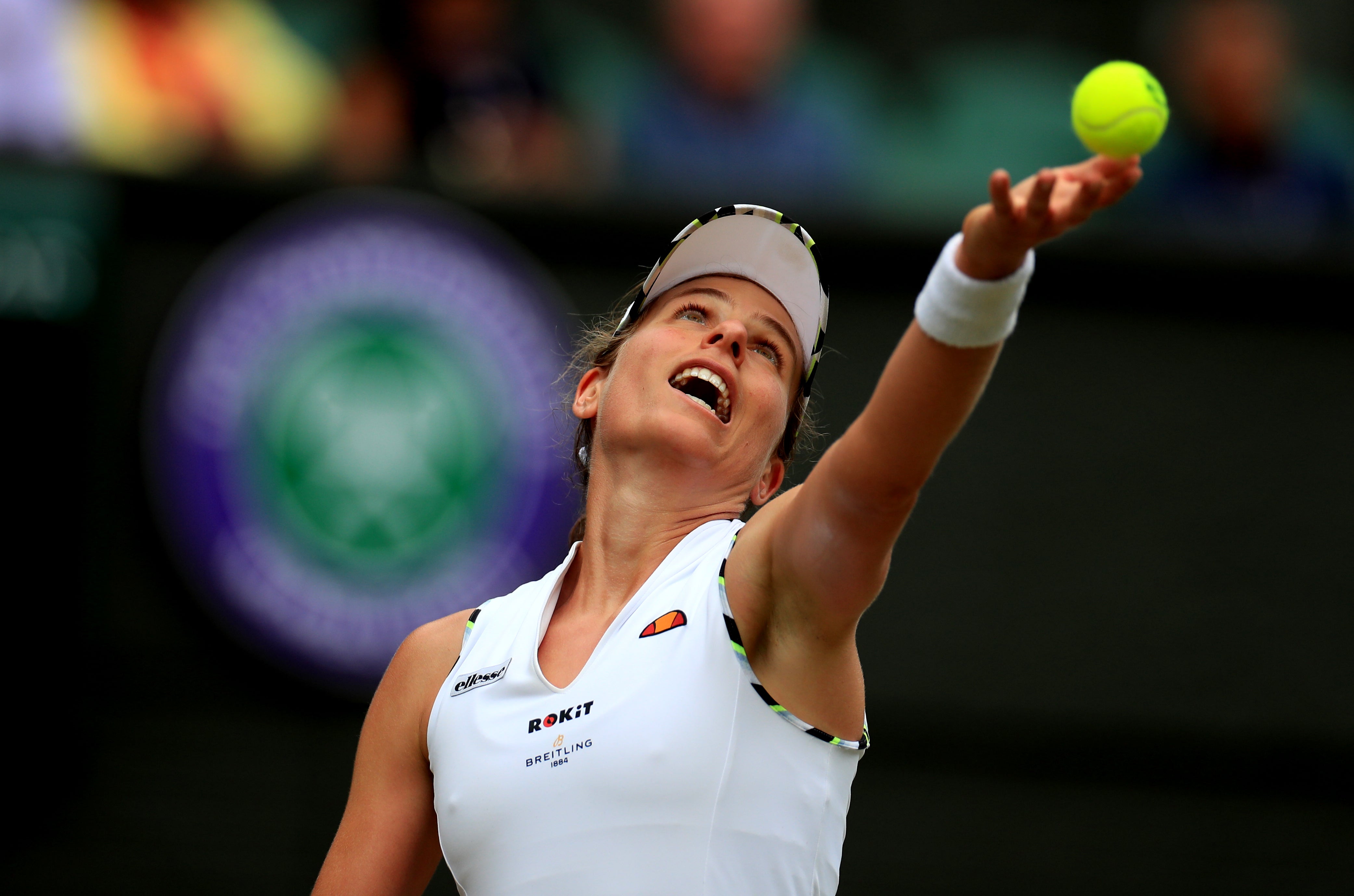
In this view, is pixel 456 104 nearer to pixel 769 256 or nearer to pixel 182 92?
pixel 182 92

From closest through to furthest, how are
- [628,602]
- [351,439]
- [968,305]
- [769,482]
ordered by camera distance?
[968,305]
[628,602]
[769,482]
[351,439]

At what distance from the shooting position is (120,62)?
5.52 m

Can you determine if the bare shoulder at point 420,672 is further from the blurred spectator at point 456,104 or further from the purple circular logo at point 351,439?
the blurred spectator at point 456,104

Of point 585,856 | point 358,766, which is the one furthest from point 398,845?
point 585,856

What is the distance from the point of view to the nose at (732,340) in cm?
246

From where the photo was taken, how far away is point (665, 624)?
2137mm

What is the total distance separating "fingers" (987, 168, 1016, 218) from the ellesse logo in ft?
3.59

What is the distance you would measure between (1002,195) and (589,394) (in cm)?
133

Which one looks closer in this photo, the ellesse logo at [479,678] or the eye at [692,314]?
the ellesse logo at [479,678]

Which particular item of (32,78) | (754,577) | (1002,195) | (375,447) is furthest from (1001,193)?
(32,78)

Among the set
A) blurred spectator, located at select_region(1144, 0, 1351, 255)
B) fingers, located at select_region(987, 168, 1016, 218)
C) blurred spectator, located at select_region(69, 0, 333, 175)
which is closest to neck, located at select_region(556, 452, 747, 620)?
fingers, located at select_region(987, 168, 1016, 218)

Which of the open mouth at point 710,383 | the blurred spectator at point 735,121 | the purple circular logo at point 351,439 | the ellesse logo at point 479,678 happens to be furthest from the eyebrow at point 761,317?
the blurred spectator at point 735,121

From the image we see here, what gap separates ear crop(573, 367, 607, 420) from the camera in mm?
2768

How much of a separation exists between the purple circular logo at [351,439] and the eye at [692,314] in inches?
81.3
